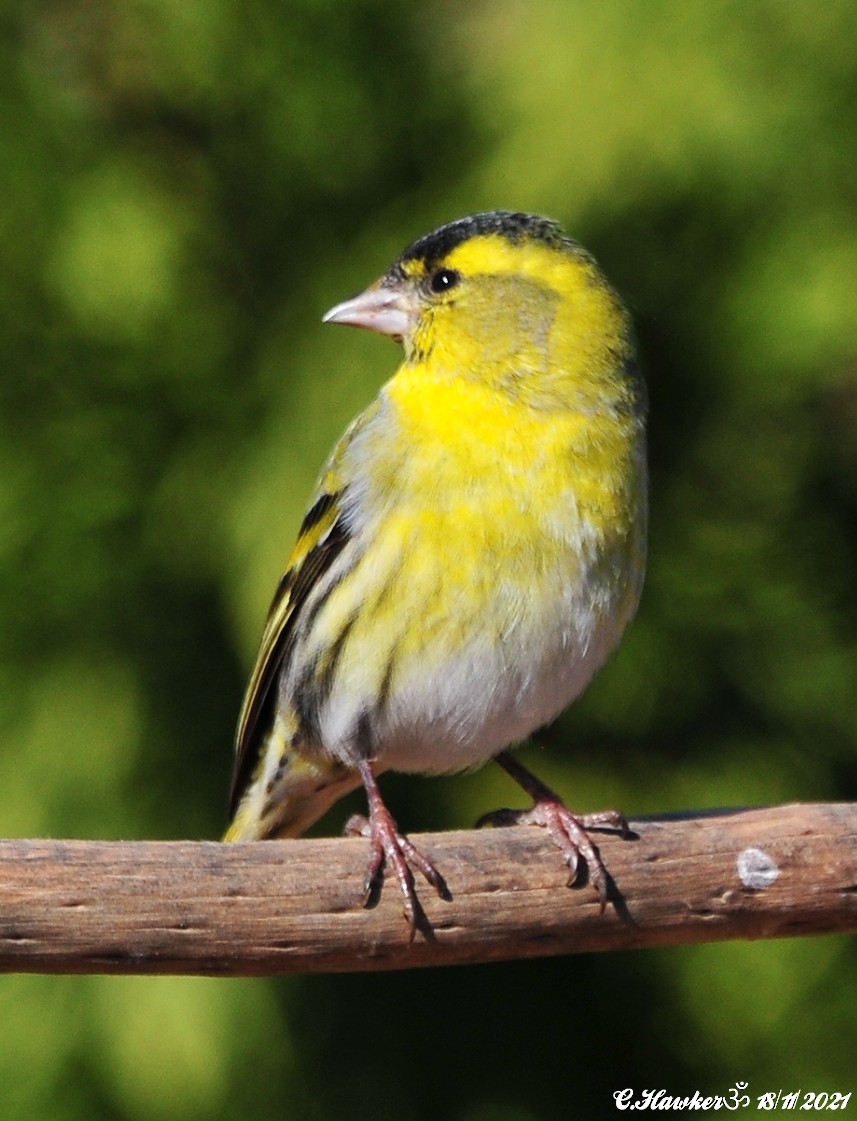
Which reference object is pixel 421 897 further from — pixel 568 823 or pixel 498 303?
pixel 498 303

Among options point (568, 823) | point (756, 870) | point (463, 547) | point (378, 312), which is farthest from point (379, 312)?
point (756, 870)

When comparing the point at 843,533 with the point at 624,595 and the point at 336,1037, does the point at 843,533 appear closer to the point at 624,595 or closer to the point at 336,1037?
the point at 624,595

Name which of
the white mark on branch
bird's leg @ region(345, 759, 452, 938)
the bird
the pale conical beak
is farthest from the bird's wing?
the white mark on branch

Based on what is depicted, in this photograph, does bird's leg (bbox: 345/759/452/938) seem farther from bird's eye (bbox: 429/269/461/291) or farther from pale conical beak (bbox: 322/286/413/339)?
bird's eye (bbox: 429/269/461/291)

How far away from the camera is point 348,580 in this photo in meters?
3.19

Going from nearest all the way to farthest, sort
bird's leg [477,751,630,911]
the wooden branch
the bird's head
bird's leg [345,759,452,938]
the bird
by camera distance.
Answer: the wooden branch → bird's leg [345,759,452,938] → bird's leg [477,751,630,911] → the bird → the bird's head

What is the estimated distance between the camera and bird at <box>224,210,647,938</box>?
3002 mm

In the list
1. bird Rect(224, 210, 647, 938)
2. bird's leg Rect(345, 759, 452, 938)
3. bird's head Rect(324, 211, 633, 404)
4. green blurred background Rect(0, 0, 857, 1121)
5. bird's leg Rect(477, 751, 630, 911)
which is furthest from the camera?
green blurred background Rect(0, 0, 857, 1121)

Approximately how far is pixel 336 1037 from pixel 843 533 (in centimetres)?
171

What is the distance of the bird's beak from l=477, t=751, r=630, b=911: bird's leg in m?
1.01

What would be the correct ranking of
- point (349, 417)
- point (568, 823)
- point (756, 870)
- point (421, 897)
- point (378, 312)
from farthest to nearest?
point (349, 417), point (378, 312), point (568, 823), point (756, 870), point (421, 897)

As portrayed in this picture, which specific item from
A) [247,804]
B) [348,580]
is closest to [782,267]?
[348,580]

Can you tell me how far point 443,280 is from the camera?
11.1ft

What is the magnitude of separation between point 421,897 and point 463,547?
26.4 inches
